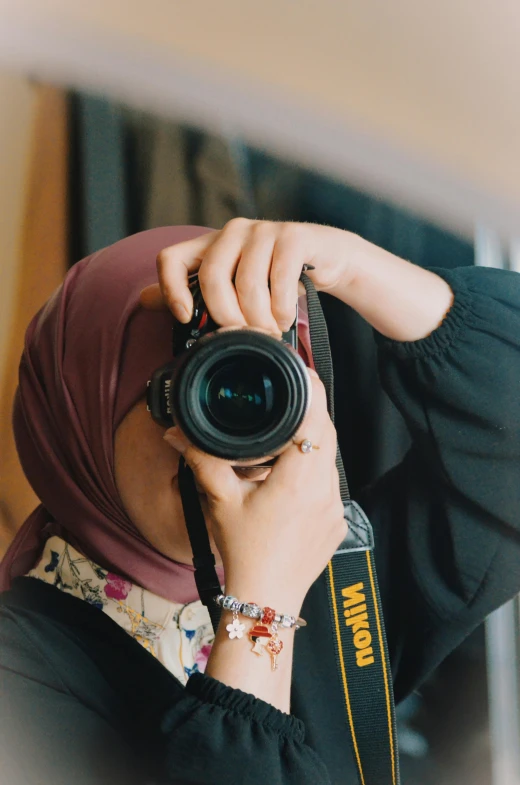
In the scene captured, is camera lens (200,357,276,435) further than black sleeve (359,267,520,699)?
No

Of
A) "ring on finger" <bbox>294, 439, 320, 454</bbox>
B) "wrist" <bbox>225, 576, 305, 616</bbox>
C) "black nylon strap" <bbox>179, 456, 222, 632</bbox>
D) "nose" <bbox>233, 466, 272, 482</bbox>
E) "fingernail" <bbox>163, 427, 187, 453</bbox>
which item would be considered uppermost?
"fingernail" <bbox>163, 427, 187, 453</bbox>

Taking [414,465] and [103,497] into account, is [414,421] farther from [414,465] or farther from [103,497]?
[103,497]

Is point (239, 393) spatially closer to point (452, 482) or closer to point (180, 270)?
point (180, 270)

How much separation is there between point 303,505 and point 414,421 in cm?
14

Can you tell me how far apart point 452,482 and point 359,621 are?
0.12 meters

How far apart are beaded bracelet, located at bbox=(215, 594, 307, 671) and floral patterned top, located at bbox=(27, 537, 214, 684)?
0.13 meters

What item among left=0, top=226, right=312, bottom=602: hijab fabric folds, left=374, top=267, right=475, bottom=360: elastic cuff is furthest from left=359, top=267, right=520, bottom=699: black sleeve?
left=0, top=226, right=312, bottom=602: hijab fabric folds

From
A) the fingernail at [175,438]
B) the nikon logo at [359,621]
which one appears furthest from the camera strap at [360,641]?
the fingernail at [175,438]

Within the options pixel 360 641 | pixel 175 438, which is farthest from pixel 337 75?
pixel 360 641

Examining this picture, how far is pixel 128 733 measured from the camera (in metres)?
0.40

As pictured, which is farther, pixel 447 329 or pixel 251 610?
pixel 447 329

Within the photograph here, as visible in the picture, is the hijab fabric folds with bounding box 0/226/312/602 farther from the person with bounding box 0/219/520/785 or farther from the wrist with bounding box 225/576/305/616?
the wrist with bounding box 225/576/305/616

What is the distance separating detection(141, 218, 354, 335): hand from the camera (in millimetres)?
388

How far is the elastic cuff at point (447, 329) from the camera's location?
1.56 ft
